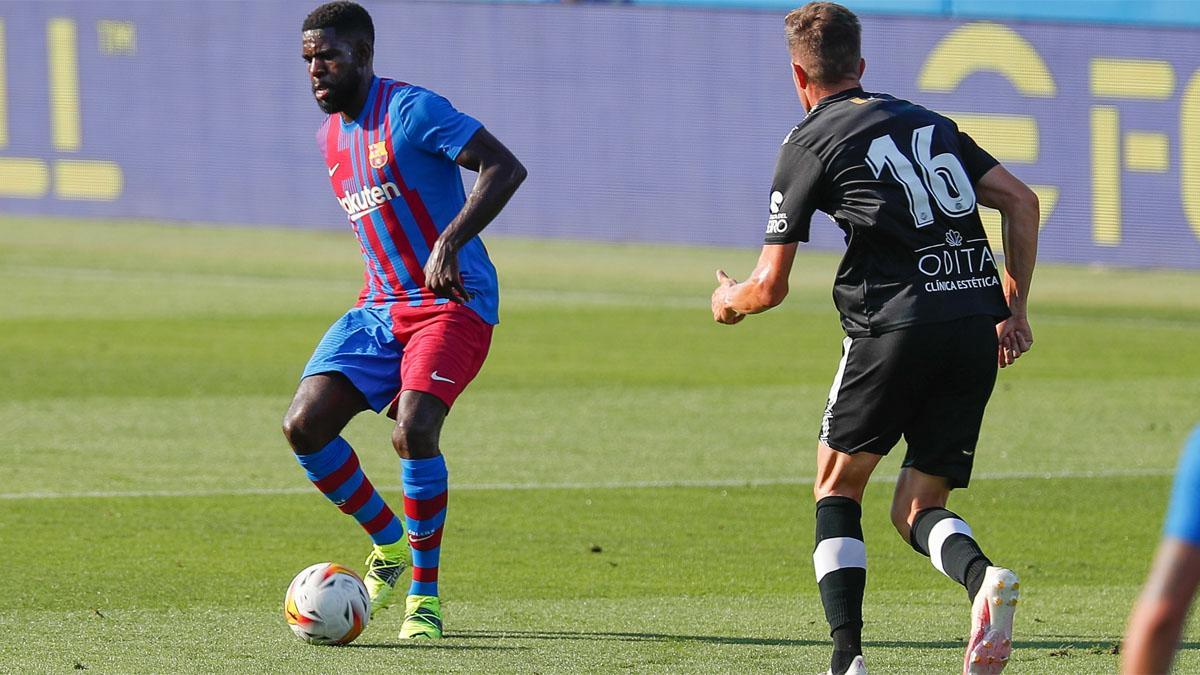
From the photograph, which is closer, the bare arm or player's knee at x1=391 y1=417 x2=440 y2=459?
the bare arm

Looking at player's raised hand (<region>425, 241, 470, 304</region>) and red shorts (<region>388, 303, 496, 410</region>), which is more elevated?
player's raised hand (<region>425, 241, 470, 304</region>)

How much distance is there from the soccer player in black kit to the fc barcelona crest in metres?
1.66

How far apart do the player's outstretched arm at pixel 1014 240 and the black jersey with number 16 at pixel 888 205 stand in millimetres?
132

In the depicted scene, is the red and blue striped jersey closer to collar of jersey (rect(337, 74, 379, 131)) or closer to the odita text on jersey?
collar of jersey (rect(337, 74, 379, 131))

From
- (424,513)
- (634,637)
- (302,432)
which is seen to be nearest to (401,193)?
(302,432)

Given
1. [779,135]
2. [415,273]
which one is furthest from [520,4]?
[415,273]

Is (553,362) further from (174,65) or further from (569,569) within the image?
(174,65)

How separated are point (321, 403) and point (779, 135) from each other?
66.8 feet

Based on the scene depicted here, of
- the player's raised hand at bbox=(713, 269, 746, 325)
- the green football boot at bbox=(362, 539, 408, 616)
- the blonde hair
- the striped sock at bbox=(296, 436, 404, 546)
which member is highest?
the blonde hair

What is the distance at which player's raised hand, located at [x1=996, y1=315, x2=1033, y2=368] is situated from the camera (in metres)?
5.77

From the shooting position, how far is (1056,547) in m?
8.43

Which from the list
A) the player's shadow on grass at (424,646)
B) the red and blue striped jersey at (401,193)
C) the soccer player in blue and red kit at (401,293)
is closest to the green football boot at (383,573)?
the soccer player in blue and red kit at (401,293)

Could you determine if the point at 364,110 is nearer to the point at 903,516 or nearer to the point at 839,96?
the point at 839,96

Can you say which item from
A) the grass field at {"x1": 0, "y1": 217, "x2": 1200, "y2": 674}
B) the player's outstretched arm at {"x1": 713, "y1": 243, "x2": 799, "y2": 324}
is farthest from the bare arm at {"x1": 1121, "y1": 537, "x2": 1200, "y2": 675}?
the grass field at {"x1": 0, "y1": 217, "x2": 1200, "y2": 674}
